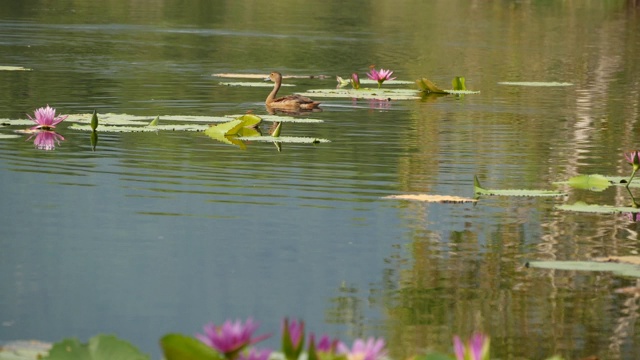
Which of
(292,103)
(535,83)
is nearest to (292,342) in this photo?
(292,103)

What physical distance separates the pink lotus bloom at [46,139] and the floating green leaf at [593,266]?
532cm

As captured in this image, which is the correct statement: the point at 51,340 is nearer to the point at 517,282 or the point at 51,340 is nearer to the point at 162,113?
the point at 517,282

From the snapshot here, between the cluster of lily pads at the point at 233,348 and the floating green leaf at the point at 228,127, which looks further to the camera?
the floating green leaf at the point at 228,127

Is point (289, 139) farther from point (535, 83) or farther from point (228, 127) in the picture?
point (535, 83)

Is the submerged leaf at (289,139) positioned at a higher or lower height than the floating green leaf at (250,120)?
lower

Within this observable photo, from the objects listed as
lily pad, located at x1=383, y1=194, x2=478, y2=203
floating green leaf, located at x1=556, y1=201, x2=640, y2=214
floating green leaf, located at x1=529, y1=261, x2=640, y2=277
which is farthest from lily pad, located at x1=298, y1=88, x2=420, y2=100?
floating green leaf, located at x1=529, y1=261, x2=640, y2=277

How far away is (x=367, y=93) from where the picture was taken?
56.4 ft

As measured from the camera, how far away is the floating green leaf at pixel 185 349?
12.4 feet

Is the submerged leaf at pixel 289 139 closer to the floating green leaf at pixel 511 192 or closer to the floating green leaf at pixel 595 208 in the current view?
the floating green leaf at pixel 511 192

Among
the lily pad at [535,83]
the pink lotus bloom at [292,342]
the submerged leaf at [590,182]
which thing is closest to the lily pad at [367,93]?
the lily pad at [535,83]

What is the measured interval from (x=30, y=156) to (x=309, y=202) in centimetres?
278

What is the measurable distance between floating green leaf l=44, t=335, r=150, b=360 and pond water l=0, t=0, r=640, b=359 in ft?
5.21

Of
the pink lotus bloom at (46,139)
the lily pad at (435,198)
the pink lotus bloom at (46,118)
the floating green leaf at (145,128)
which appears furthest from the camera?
the floating green leaf at (145,128)

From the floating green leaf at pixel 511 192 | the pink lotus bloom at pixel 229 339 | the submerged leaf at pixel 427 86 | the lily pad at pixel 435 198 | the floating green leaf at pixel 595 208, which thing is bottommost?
the pink lotus bloom at pixel 229 339
